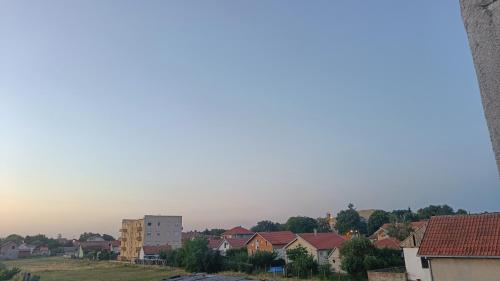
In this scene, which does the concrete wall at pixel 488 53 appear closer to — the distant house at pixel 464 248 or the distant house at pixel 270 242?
the distant house at pixel 464 248

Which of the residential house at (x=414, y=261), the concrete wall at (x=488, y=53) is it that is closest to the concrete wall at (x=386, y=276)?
the residential house at (x=414, y=261)

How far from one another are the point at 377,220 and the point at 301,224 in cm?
1760

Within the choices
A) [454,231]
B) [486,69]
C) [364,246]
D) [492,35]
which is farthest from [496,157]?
[364,246]

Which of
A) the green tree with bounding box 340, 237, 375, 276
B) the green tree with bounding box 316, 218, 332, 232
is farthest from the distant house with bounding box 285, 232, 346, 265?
the green tree with bounding box 316, 218, 332, 232

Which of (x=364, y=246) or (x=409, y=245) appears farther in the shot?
(x=364, y=246)

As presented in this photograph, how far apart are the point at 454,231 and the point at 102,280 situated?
32625mm

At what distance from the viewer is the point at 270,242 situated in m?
49.7

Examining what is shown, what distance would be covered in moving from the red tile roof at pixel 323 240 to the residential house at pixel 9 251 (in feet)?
282

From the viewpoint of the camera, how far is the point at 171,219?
254 feet

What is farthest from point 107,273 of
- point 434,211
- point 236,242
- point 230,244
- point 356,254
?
point 434,211

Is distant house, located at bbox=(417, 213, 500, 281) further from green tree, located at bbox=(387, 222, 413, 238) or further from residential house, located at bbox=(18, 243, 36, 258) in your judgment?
residential house, located at bbox=(18, 243, 36, 258)

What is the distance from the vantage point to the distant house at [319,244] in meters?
41.0

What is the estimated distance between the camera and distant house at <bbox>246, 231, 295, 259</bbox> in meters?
49.0

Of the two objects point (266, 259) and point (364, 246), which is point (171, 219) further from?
point (364, 246)
